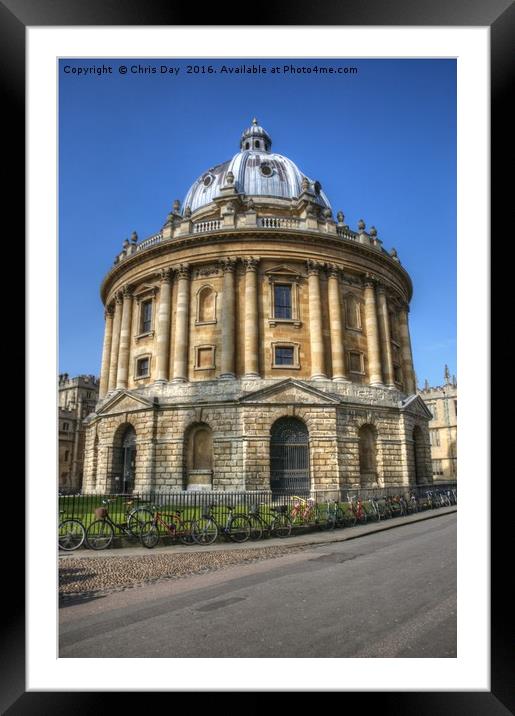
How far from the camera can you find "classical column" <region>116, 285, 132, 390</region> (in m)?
28.5

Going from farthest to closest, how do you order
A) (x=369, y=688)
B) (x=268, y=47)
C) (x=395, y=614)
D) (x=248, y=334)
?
(x=248, y=334) → (x=395, y=614) → (x=268, y=47) → (x=369, y=688)

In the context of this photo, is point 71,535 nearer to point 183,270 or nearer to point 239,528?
point 239,528

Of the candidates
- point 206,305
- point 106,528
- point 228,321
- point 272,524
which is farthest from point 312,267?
point 106,528

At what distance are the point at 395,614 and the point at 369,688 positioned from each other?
1.63m

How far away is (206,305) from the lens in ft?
89.1

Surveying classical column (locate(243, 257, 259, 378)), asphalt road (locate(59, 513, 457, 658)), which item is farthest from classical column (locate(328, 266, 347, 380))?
asphalt road (locate(59, 513, 457, 658))

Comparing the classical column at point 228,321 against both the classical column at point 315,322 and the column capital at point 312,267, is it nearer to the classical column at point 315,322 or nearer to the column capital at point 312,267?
the column capital at point 312,267

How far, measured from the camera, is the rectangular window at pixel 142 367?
27870 mm

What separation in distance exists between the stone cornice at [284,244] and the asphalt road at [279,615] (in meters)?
20.6

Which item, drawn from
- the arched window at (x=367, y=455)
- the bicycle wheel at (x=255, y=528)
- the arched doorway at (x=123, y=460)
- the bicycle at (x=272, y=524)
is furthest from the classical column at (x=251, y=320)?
the bicycle wheel at (x=255, y=528)

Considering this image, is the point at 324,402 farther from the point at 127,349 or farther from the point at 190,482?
the point at 127,349

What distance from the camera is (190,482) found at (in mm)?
24219

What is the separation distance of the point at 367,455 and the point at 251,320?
33.0ft
